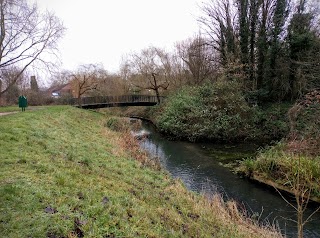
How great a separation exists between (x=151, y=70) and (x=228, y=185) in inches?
937

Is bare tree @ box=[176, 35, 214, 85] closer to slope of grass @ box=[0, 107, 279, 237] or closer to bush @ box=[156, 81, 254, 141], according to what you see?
bush @ box=[156, 81, 254, 141]

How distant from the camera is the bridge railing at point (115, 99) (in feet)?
91.2

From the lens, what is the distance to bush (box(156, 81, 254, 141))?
1838 centimetres

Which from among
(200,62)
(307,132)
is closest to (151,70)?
(200,62)

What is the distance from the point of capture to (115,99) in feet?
95.4

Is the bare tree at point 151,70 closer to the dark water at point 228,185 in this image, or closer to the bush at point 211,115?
the bush at point 211,115

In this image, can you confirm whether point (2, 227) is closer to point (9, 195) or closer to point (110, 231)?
point (9, 195)

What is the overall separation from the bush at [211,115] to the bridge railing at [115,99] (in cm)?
869

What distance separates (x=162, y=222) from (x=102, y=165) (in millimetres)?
3626

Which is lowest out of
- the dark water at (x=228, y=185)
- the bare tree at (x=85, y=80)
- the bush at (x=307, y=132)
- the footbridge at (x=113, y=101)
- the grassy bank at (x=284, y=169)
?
the dark water at (x=228, y=185)

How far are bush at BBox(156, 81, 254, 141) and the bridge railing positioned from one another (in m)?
8.69

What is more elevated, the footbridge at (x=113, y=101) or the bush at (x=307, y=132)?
the footbridge at (x=113, y=101)

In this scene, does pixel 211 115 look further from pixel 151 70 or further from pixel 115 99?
pixel 151 70

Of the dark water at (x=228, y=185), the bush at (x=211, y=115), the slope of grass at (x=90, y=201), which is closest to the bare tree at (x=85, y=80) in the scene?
the bush at (x=211, y=115)
